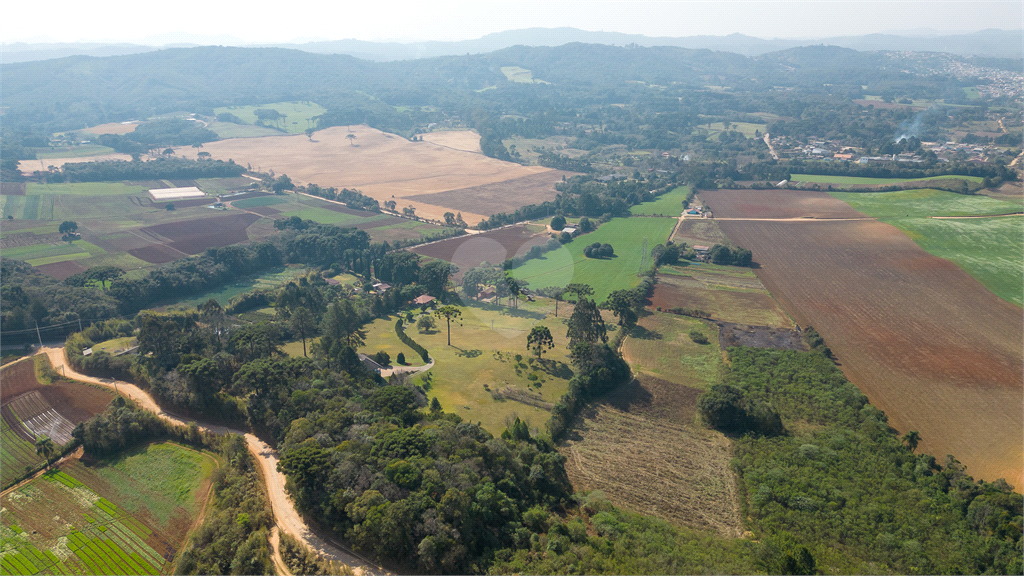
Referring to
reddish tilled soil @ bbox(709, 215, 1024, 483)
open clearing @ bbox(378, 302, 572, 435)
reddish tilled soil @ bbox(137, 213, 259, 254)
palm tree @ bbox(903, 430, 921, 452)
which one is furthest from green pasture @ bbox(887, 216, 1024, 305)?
reddish tilled soil @ bbox(137, 213, 259, 254)

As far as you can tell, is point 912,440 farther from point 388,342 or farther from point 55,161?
point 55,161

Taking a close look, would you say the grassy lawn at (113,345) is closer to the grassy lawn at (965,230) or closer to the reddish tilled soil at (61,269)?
the reddish tilled soil at (61,269)

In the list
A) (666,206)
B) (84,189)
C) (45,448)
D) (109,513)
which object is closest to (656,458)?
(109,513)

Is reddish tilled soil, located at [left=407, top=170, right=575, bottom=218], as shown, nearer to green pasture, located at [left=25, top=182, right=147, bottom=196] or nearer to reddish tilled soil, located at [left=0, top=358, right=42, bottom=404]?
green pasture, located at [left=25, top=182, right=147, bottom=196]

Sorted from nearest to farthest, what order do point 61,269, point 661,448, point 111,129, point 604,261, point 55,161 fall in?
point 661,448 < point 61,269 < point 604,261 < point 55,161 < point 111,129

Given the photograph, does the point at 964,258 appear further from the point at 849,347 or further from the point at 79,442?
the point at 79,442

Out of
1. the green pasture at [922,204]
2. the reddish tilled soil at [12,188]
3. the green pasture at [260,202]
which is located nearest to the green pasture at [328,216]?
the green pasture at [260,202]

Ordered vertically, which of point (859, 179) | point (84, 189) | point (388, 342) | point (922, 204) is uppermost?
point (859, 179)
